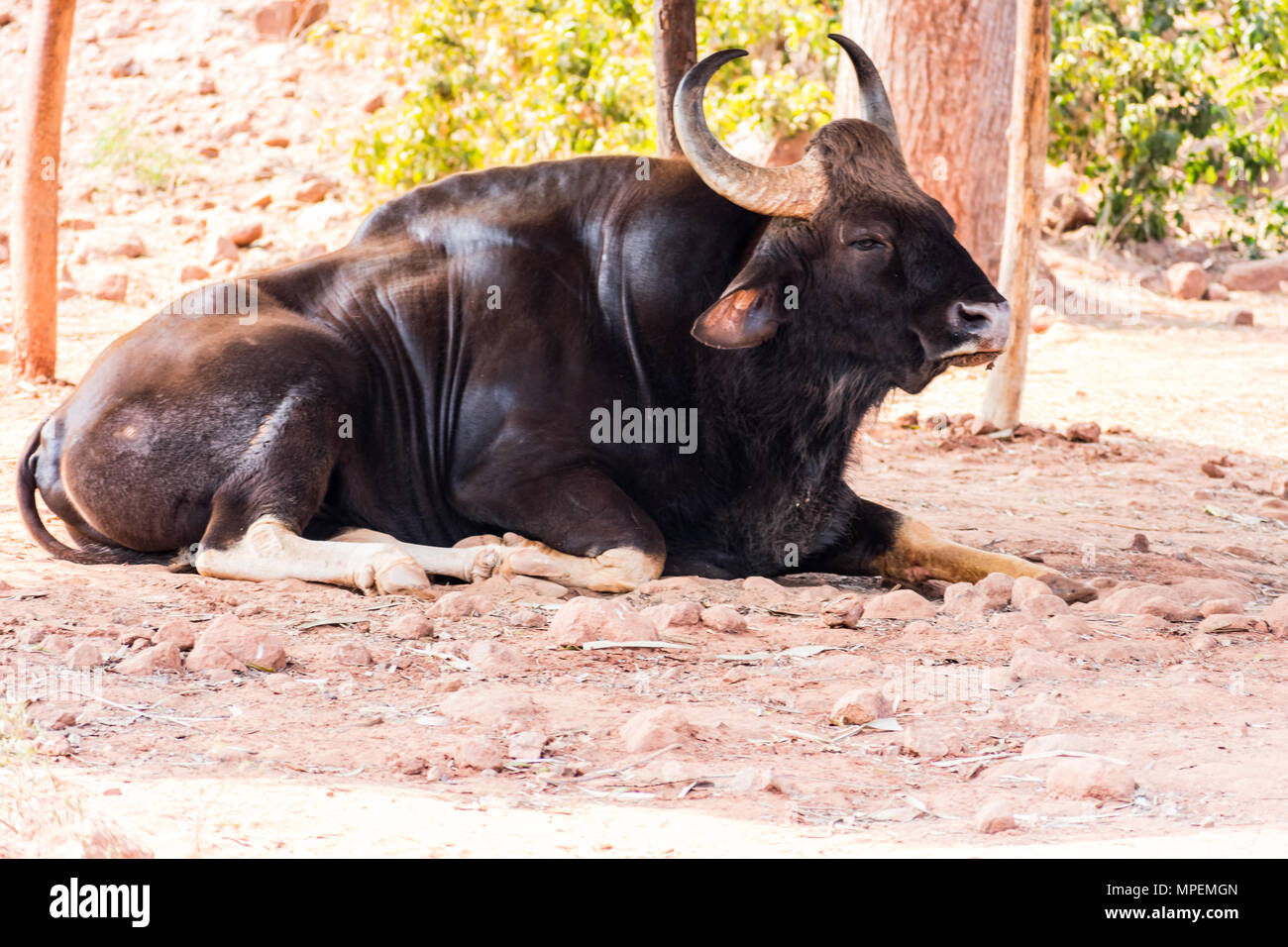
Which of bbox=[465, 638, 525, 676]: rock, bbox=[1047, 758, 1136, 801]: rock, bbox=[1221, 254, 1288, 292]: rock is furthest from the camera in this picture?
bbox=[1221, 254, 1288, 292]: rock

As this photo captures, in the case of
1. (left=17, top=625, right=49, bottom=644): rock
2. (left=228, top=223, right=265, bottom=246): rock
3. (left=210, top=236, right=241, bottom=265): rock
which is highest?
(left=228, top=223, right=265, bottom=246): rock

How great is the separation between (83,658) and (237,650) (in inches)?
15.2

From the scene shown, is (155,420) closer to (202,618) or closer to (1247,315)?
(202,618)

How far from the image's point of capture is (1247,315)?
527 inches

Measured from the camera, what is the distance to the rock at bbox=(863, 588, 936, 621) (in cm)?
470

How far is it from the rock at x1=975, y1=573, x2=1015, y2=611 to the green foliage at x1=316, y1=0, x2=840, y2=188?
26.8 feet

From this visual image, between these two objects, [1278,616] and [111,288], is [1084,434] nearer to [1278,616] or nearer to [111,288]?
[1278,616]

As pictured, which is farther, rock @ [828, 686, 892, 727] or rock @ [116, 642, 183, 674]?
rock @ [116, 642, 183, 674]

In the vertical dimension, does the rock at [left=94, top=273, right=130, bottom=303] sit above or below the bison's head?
below

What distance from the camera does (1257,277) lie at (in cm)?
1526

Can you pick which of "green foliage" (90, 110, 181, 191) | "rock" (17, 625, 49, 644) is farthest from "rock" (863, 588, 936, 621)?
"green foliage" (90, 110, 181, 191)

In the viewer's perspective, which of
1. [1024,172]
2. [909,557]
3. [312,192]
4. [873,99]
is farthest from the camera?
[312,192]

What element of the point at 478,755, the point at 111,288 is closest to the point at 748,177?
the point at 478,755

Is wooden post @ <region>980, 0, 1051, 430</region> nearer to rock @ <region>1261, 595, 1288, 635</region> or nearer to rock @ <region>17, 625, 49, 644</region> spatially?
rock @ <region>1261, 595, 1288, 635</region>
